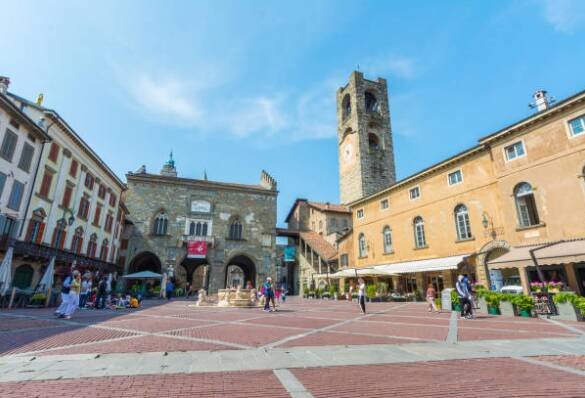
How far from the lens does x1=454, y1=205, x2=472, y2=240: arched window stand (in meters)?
19.0

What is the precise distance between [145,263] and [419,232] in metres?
30.1

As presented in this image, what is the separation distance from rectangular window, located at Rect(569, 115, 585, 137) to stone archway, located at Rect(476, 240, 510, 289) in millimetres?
6328

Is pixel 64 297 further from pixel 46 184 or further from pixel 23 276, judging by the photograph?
pixel 46 184

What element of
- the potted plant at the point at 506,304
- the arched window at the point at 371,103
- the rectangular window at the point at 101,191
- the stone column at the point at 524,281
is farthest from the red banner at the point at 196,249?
the arched window at the point at 371,103

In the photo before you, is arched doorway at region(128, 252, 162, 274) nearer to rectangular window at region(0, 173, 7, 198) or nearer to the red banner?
the red banner

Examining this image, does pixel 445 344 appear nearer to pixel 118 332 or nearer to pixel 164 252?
pixel 118 332

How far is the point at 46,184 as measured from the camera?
18.8 metres

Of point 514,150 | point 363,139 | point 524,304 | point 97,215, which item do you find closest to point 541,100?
point 514,150

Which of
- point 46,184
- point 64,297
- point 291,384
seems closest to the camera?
point 291,384

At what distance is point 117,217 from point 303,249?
2125 cm

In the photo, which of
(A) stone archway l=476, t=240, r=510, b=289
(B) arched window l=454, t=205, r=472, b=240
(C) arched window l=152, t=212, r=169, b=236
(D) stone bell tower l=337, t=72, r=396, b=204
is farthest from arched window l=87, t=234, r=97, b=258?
(D) stone bell tower l=337, t=72, r=396, b=204

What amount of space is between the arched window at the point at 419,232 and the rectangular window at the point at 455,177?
3.62m

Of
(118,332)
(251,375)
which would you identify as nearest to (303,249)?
(118,332)

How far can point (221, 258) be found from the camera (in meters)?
32.2
